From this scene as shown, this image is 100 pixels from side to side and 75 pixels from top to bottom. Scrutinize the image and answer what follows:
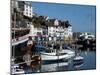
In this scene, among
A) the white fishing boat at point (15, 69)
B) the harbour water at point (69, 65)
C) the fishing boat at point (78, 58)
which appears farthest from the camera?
the fishing boat at point (78, 58)

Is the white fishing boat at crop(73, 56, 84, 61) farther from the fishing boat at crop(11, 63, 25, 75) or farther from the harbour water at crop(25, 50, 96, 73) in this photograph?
the fishing boat at crop(11, 63, 25, 75)

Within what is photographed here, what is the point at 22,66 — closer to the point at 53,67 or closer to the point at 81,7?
the point at 53,67

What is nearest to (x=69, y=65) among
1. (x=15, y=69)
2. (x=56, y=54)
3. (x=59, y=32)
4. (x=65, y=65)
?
(x=65, y=65)

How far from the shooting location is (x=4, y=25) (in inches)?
80.1

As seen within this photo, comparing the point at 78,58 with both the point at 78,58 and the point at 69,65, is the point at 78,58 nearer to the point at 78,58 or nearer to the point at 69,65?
the point at 78,58

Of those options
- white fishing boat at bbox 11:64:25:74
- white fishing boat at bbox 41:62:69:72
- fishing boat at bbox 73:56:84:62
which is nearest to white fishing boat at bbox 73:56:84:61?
fishing boat at bbox 73:56:84:62

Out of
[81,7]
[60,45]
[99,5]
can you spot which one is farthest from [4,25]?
[99,5]

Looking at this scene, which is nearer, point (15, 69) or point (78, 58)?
point (15, 69)

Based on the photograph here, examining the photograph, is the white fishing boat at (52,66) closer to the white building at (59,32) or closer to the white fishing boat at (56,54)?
the white fishing boat at (56,54)

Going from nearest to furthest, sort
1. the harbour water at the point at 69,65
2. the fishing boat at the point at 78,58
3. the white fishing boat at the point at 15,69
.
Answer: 1. the white fishing boat at the point at 15,69
2. the harbour water at the point at 69,65
3. the fishing boat at the point at 78,58

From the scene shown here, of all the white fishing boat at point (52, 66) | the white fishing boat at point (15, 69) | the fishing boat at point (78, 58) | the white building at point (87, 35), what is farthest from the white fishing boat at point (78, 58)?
the white fishing boat at point (15, 69)

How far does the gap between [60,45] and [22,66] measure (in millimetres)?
467

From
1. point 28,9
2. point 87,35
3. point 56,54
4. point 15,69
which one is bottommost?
point 15,69

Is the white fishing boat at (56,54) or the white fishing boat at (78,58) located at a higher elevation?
→ the white fishing boat at (56,54)
